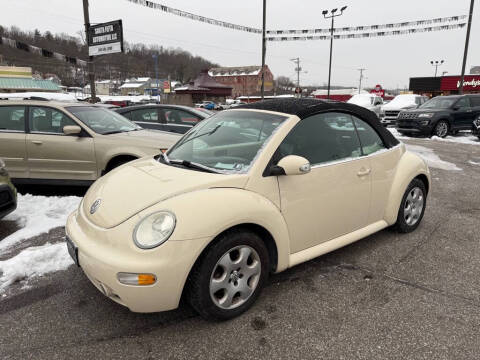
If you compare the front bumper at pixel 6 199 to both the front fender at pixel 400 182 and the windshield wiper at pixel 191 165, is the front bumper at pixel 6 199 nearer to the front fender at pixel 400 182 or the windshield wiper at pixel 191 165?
the windshield wiper at pixel 191 165

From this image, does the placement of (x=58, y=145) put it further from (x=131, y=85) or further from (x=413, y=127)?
(x=131, y=85)

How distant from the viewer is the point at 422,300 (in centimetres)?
276

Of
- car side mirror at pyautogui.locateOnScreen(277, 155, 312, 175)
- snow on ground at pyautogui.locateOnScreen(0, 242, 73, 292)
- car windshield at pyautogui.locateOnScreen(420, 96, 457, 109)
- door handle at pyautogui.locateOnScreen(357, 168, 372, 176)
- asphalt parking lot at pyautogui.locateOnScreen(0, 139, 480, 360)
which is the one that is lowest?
asphalt parking lot at pyautogui.locateOnScreen(0, 139, 480, 360)

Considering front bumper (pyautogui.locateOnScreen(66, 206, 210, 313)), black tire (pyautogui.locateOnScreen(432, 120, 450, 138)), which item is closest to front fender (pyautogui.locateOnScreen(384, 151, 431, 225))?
front bumper (pyautogui.locateOnScreen(66, 206, 210, 313))

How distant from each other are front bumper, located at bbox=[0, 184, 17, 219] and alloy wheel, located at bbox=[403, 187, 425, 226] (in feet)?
14.7

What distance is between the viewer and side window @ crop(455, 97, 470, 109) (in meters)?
14.0

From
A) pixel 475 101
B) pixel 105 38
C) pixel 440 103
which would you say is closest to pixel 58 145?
pixel 105 38

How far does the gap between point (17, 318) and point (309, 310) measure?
7.13ft

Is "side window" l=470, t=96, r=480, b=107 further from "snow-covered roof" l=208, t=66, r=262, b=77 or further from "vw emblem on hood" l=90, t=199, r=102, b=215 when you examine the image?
"snow-covered roof" l=208, t=66, r=262, b=77

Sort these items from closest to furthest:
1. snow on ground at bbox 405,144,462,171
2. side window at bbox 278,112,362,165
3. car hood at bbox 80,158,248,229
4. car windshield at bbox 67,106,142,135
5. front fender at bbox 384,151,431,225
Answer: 1. car hood at bbox 80,158,248,229
2. side window at bbox 278,112,362,165
3. front fender at bbox 384,151,431,225
4. car windshield at bbox 67,106,142,135
5. snow on ground at bbox 405,144,462,171

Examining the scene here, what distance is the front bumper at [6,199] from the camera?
12.7ft

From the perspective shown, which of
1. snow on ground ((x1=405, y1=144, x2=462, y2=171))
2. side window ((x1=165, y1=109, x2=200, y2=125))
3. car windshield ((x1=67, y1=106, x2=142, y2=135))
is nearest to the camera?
car windshield ((x1=67, y1=106, x2=142, y2=135))

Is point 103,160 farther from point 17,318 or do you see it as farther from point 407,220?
point 407,220

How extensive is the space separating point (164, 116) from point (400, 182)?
19.9 feet
